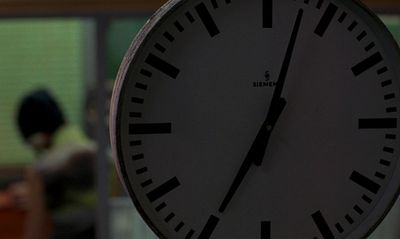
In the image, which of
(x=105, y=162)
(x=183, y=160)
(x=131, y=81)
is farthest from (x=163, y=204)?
(x=105, y=162)

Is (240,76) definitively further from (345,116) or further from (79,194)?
(79,194)

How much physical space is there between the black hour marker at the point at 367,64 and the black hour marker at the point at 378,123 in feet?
0.22

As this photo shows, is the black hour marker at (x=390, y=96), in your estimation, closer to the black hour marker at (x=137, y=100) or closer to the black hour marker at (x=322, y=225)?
the black hour marker at (x=322, y=225)

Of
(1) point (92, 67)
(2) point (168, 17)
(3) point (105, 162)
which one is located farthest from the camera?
(1) point (92, 67)

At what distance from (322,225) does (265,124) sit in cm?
16

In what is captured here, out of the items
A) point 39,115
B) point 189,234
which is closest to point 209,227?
point 189,234

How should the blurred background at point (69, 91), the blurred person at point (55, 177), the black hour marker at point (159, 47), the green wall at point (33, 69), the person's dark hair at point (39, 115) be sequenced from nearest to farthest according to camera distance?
the black hour marker at point (159, 47)
the blurred background at point (69, 91)
the blurred person at point (55, 177)
the person's dark hair at point (39, 115)
the green wall at point (33, 69)

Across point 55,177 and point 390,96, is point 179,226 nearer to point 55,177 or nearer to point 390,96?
point 390,96

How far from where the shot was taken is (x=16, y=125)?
3.36 meters

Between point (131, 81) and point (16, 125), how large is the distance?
231 centimetres

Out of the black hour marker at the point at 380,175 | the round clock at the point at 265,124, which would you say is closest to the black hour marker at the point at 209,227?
the round clock at the point at 265,124

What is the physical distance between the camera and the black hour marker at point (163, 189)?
1163 mm

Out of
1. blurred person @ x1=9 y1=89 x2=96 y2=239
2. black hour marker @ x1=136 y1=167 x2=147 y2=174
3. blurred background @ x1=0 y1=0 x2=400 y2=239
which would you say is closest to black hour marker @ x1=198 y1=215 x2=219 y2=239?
black hour marker @ x1=136 y1=167 x2=147 y2=174

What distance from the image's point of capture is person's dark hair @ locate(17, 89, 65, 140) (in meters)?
3.10
